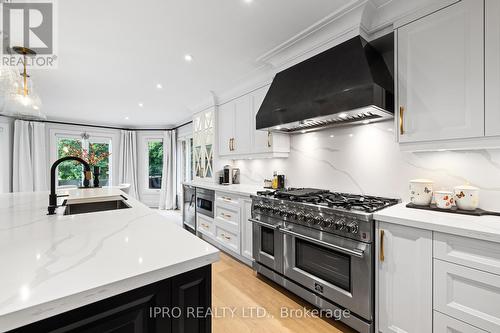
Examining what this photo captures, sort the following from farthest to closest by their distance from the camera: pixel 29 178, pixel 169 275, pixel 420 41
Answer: pixel 29 178
pixel 420 41
pixel 169 275

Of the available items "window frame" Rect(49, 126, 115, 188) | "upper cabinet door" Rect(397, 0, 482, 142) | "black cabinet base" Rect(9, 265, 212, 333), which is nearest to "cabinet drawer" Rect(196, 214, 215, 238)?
"black cabinet base" Rect(9, 265, 212, 333)

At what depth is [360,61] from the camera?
181 centimetres

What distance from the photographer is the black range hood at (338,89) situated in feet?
5.68

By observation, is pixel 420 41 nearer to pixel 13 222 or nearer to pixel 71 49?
pixel 13 222

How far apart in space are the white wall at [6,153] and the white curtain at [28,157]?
101 mm

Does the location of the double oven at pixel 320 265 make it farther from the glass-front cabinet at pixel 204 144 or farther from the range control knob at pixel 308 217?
the glass-front cabinet at pixel 204 144

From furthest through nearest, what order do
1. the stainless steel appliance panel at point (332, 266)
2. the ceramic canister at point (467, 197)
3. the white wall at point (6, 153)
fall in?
the white wall at point (6, 153) < the stainless steel appliance panel at point (332, 266) < the ceramic canister at point (467, 197)

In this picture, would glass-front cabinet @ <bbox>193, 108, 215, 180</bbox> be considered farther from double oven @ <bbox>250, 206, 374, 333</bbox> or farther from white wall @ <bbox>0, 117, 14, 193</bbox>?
white wall @ <bbox>0, 117, 14, 193</bbox>

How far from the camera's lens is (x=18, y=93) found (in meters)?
2.30

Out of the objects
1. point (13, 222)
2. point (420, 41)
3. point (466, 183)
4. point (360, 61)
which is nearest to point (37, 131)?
point (13, 222)

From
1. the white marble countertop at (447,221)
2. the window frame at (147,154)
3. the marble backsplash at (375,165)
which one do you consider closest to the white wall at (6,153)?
the window frame at (147,154)

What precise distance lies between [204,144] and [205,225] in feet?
5.17

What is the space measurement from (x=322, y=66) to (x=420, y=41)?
0.72 meters

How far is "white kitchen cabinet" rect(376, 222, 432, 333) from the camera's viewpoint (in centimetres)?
138
